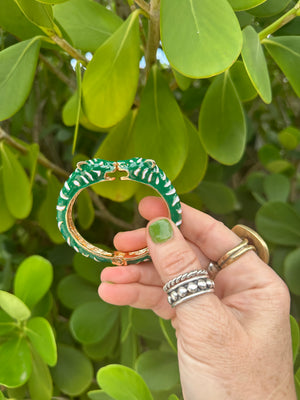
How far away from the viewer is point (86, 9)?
662 mm

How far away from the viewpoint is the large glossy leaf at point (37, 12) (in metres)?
0.53

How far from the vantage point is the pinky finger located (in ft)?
2.26

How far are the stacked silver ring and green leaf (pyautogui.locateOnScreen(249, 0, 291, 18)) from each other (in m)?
0.41

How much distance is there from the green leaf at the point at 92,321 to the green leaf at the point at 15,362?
0.41 feet

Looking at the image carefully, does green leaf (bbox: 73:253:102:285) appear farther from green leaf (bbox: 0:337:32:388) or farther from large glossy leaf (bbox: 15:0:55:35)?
large glossy leaf (bbox: 15:0:55:35)

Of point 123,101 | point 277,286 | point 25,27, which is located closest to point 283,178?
point 277,286

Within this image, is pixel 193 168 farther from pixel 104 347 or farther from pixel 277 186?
pixel 104 347

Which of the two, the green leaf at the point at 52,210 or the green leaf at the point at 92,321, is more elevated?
the green leaf at the point at 52,210

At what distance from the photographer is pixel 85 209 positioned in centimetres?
84

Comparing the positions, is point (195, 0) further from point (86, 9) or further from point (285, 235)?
point (285, 235)

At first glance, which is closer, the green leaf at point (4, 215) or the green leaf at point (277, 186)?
the green leaf at point (4, 215)

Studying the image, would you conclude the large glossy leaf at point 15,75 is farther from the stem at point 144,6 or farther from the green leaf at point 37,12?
the stem at point 144,6

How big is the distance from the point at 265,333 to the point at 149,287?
23 centimetres

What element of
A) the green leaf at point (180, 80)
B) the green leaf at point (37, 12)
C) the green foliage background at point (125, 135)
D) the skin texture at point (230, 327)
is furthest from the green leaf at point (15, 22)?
the skin texture at point (230, 327)
